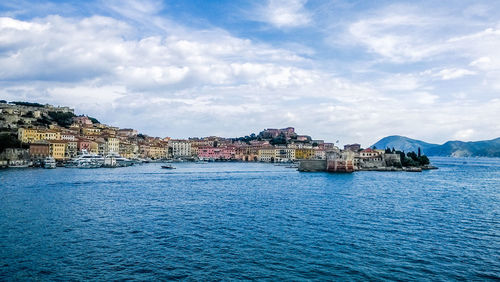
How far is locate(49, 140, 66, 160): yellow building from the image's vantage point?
56.9 meters

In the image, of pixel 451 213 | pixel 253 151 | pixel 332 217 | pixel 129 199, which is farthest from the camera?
pixel 253 151

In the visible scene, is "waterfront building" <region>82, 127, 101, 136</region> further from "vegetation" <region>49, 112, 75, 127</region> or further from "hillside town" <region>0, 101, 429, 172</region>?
"vegetation" <region>49, 112, 75, 127</region>

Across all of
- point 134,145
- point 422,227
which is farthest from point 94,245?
point 134,145

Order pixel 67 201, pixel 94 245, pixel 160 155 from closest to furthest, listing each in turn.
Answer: pixel 94 245
pixel 67 201
pixel 160 155

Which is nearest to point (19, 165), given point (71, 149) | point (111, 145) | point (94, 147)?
point (71, 149)

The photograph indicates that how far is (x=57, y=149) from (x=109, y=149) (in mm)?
12622

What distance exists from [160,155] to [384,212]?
3043 inches

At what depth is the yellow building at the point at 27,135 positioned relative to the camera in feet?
193

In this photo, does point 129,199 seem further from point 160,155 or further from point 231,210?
point 160,155

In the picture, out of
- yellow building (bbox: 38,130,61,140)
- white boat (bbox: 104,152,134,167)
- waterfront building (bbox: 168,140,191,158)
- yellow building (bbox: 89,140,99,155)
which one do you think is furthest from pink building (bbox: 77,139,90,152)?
waterfront building (bbox: 168,140,191,158)

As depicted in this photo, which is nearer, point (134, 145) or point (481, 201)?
point (481, 201)

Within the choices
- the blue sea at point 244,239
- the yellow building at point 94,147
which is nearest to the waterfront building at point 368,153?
the blue sea at point 244,239

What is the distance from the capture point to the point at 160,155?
89562 millimetres

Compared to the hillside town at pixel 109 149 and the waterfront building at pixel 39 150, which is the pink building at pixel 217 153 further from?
the waterfront building at pixel 39 150
